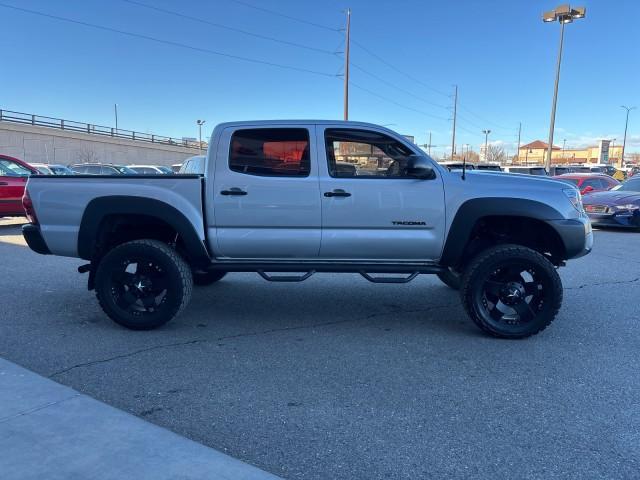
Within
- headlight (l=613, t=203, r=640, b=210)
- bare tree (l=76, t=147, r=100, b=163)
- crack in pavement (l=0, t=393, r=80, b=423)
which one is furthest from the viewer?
bare tree (l=76, t=147, r=100, b=163)

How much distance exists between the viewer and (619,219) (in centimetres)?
1319

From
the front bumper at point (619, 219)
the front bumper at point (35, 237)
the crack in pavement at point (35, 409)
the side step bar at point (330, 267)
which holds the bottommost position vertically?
the crack in pavement at point (35, 409)

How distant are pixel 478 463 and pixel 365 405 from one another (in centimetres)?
88

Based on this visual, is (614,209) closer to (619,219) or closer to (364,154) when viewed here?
(619,219)

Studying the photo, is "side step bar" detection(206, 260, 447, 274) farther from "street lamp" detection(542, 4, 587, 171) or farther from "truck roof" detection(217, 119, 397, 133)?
"street lamp" detection(542, 4, 587, 171)

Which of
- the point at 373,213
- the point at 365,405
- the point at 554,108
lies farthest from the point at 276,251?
the point at 554,108

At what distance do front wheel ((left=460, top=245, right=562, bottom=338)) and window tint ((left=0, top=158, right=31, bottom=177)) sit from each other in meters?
11.6

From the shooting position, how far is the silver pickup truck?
4676mm

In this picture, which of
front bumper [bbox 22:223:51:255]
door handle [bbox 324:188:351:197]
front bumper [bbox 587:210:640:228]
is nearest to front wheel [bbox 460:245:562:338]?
door handle [bbox 324:188:351:197]

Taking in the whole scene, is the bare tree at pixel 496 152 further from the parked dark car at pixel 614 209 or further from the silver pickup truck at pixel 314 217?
the silver pickup truck at pixel 314 217

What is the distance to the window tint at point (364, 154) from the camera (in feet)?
15.8

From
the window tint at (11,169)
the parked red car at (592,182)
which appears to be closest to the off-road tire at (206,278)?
the window tint at (11,169)

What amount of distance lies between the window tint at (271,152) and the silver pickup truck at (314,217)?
0.01 meters

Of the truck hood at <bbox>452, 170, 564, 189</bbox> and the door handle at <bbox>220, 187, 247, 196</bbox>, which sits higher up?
the truck hood at <bbox>452, 170, 564, 189</bbox>
